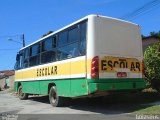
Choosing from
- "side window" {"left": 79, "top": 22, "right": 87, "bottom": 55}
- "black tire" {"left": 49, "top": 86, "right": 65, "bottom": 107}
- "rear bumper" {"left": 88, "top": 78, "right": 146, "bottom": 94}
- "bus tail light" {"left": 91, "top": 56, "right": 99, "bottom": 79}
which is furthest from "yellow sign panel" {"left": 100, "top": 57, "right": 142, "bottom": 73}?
"black tire" {"left": 49, "top": 86, "right": 65, "bottom": 107}

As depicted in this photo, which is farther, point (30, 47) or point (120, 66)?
point (30, 47)

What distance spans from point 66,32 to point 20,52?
771 centimetres

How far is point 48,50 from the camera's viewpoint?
1589cm

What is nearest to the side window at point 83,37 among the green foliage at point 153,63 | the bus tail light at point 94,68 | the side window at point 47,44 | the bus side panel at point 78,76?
the bus side panel at point 78,76

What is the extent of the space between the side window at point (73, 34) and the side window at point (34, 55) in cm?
405

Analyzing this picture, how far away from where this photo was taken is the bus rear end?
1202cm

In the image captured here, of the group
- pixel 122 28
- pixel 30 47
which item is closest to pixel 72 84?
pixel 122 28

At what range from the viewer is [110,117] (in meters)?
11.1

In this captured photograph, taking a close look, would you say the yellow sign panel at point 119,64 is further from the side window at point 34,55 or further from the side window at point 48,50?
the side window at point 34,55

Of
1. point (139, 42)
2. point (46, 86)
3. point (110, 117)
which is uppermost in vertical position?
point (139, 42)

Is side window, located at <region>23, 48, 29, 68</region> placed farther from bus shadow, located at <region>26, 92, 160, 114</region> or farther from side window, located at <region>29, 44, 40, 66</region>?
bus shadow, located at <region>26, 92, 160, 114</region>

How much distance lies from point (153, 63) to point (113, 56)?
137 inches

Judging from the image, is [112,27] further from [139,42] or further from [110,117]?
[110,117]

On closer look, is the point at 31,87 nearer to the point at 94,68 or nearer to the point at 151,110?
the point at 94,68
